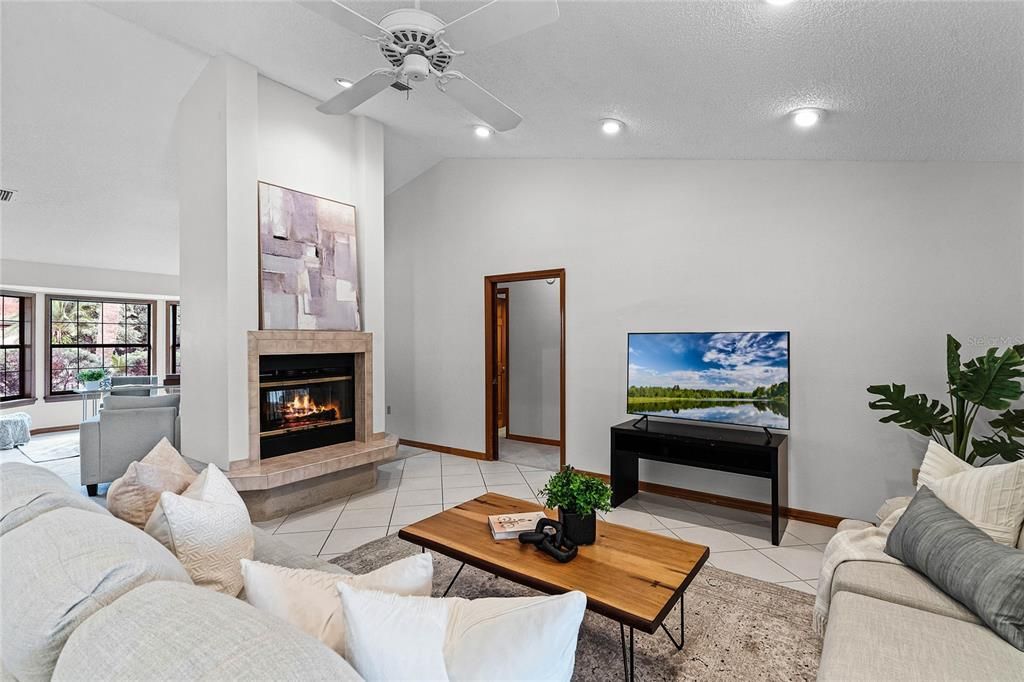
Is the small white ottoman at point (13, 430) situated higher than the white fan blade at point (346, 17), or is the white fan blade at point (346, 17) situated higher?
the white fan blade at point (346, 17)

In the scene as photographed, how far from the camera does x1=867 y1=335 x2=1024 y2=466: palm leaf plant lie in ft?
8.44

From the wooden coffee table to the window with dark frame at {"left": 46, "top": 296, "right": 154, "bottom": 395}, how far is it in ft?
26.4

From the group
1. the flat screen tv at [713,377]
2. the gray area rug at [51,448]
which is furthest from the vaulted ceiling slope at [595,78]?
the gray area rug at [51,448]

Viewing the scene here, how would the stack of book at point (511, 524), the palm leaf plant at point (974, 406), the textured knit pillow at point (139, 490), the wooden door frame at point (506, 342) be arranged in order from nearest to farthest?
the textured knit pillow at point (139, 490), the stack of book at point (511, 524), the palm leaf plant at point (974, 406), the wooden door frame at point (506, 342)

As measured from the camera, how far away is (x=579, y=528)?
2088mm

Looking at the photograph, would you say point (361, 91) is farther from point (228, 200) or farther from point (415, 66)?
point (228, 200)

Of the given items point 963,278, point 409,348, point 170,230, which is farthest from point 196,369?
point 963,278

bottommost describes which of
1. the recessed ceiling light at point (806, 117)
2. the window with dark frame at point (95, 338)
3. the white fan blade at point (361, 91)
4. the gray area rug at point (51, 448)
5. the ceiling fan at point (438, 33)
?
the gray area rug at point (51, 448)

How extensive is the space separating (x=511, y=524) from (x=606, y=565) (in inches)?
20.5

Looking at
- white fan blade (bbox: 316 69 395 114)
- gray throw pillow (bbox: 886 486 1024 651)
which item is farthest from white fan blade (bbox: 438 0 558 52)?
gray throw pillow (bbox: 886 486 1024 651)

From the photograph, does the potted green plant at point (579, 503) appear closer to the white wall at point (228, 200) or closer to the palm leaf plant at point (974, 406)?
the palm leaf plant at point (974, 406)

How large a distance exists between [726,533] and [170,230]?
6.94 metres

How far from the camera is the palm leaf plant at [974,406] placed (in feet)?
8.44

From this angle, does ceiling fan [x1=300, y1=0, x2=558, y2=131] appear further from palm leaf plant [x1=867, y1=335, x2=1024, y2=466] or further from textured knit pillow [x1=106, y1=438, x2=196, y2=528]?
palm leaf plant [x1=867, y1=335, x2=1024, y2=466]
